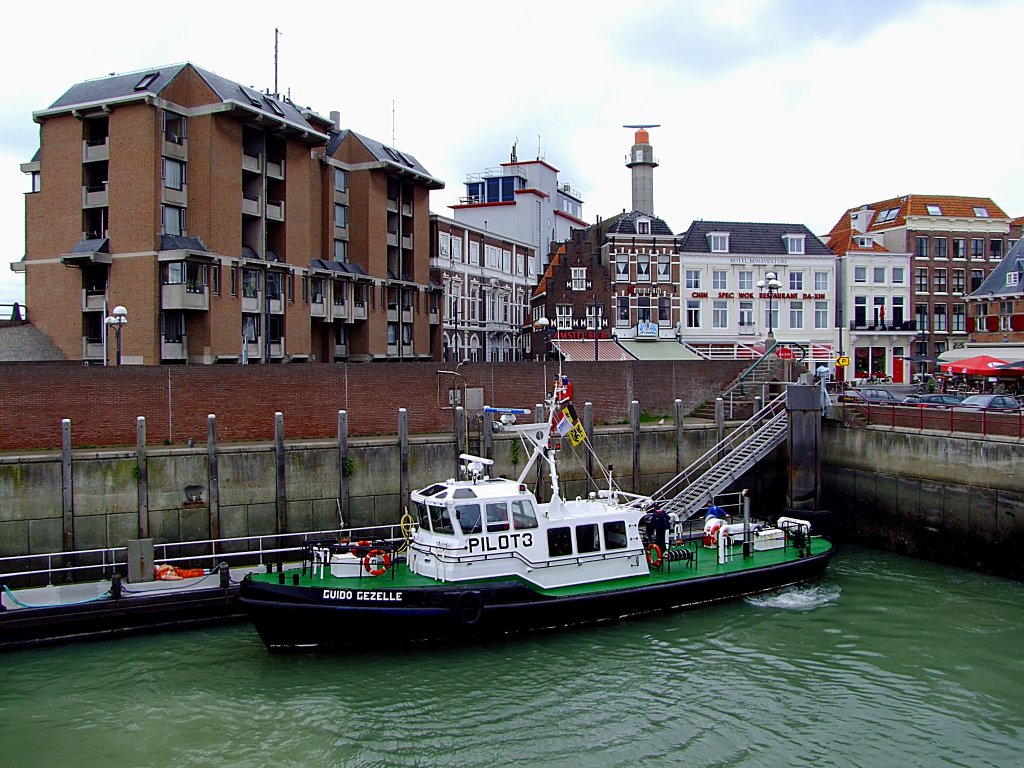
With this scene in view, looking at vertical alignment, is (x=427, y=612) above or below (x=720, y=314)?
below

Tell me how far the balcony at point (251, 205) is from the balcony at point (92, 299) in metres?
6.68

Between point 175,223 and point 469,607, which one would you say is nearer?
point 469,607

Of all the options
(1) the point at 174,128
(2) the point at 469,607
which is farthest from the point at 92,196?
(2) the point at 469,607

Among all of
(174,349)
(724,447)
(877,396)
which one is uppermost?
(174,349)

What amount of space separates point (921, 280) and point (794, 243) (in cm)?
967

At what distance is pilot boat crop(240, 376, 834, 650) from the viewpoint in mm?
16516

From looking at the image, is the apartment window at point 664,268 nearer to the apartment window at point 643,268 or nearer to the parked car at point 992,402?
the apartment window at point 643,268

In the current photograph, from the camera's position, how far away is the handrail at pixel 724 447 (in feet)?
85.5

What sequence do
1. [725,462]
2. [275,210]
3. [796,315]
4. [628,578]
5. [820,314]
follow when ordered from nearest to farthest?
[628,578]
[725,462]
[275,210]
[796,315]
[820,314]

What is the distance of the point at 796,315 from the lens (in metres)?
47.1

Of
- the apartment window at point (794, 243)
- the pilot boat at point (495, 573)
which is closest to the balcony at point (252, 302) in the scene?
the pilot boat at point (495, 573)

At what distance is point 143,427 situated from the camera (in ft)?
67.4

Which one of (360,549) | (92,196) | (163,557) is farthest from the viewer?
(92,196)

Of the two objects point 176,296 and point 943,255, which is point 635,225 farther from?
point 176,296
